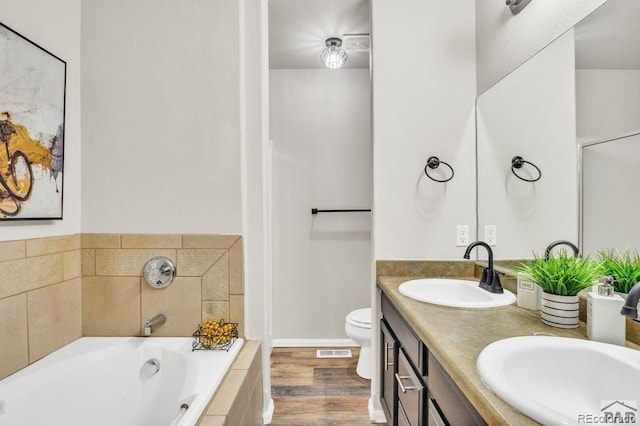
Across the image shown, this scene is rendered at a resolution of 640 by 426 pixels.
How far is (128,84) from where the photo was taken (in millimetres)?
1774

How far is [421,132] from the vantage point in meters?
1.93

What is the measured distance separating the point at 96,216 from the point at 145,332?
0.70m

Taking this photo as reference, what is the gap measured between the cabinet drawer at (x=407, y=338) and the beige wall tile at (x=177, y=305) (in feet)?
3.37

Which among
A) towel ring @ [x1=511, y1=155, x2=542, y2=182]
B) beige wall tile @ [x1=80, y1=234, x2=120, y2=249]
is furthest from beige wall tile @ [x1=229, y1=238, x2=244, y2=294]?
towel ring @ [x1=511, y1=155, x2=542, y2=182]

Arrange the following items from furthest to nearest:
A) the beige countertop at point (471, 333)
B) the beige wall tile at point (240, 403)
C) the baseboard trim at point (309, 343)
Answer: the baseboard trim at point (309, 343) → the beige wall tile at point (240, 403) → the beige countertop at point (471, 333)

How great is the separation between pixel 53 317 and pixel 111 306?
9.9 inches

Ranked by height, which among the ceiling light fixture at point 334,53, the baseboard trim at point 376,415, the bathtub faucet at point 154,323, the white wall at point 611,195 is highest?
the ceiling light fixture at point 334,53

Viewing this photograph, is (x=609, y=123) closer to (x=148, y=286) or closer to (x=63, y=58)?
(x=148, y=286)

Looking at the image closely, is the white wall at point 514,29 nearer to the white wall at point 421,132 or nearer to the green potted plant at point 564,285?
the white wall at point 421,132

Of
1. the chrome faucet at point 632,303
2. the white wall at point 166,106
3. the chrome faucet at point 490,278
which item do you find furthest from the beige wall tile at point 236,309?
the chrome faucet at point 632,303

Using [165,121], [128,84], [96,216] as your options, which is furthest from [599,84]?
[96,216]

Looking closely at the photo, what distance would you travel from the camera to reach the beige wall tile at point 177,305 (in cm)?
176

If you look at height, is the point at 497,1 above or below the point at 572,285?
above

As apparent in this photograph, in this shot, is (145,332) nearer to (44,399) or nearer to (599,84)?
(44,399)
